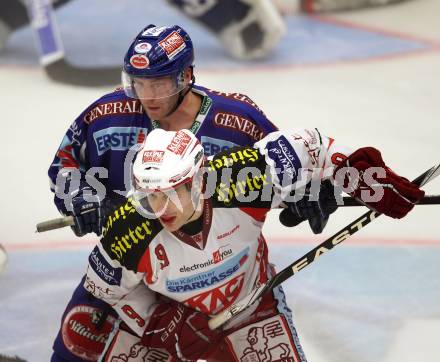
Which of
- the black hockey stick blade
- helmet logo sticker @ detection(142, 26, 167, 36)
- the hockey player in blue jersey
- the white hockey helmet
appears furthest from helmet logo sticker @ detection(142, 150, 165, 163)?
the black hockey stick blade

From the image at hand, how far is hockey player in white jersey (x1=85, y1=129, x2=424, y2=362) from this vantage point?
112 inches

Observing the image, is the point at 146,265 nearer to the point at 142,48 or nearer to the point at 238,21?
the point at 142,48

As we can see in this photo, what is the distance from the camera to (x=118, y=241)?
2.94 metres

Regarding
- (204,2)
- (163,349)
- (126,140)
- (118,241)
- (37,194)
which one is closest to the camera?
(118,241)

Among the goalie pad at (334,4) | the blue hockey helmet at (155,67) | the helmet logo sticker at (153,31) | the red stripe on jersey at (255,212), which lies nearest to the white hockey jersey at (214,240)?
the red stripe on jersey at (255,212)

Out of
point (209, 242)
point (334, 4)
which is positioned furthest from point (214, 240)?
point (334, 4)

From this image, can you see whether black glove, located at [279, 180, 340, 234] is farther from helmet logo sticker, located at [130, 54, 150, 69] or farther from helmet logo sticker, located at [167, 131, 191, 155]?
helmet logo sticker, located at [130, 54, 150, 69]

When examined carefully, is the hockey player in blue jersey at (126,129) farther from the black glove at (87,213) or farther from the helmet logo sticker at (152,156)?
the helmet logo sticker at (152,156)

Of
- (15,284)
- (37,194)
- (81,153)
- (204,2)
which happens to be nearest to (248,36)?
(204,2)

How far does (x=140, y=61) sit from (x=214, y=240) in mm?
653

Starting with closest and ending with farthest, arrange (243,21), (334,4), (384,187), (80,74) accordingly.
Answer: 1. (384,187)
2. (80,74)
3. (243,21)
4. (334,4)

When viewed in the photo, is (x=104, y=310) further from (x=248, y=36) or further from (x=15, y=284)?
(x=248, y=36)

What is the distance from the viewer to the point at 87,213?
10.7 feet

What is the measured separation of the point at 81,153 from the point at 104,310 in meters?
0.55
